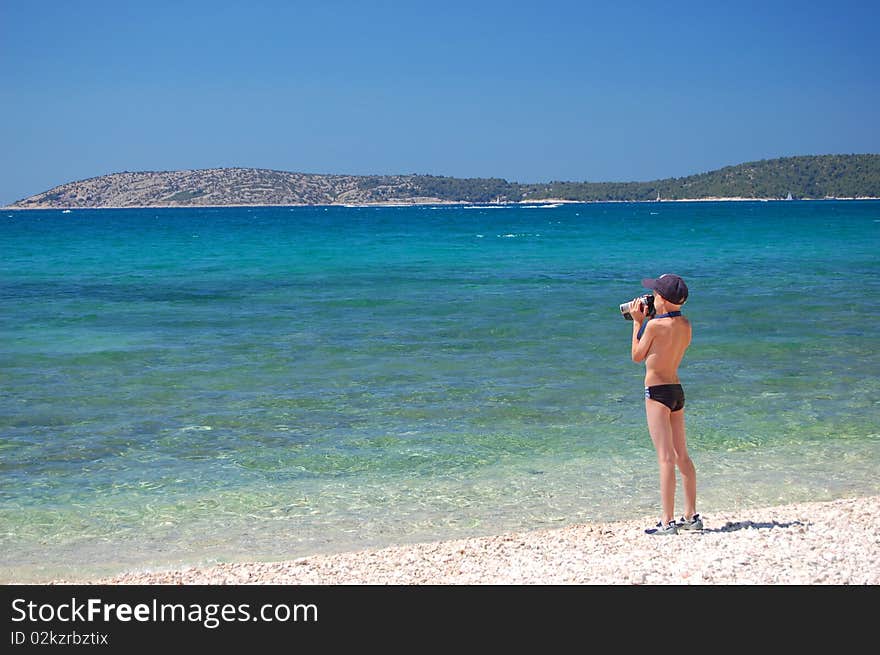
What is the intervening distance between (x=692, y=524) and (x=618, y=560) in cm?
98

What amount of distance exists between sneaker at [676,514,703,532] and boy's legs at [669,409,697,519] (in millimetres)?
29

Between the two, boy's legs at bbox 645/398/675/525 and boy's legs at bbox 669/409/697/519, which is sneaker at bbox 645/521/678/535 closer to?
boy's legs at bbox 645/398/675/525

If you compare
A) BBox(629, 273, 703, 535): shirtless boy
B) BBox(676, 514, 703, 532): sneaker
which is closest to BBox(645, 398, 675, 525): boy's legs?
BBox(629, 273, 703, 535): shirtless boy

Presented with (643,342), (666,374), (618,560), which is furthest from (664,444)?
(618,560)

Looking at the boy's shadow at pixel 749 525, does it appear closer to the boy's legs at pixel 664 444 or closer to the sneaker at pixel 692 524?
the sneaker at pixel 692 524

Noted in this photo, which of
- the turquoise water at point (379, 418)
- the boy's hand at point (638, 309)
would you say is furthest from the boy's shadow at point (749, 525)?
the boy's hand at point (638, 309)

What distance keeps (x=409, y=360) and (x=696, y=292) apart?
1297 centimetres

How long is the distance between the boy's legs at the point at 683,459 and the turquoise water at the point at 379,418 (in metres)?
1.11

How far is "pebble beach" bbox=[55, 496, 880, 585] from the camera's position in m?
5.79

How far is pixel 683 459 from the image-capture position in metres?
6.85

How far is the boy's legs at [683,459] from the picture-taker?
671 centimetres

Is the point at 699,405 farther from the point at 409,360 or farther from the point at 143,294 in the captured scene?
the point at 143,294

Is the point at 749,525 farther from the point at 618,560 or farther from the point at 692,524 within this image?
the point at 618,560

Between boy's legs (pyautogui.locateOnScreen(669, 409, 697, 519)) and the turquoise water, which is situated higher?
boy's legs (pyautogui.locateOnScreen(669, 409, 697, 519))
